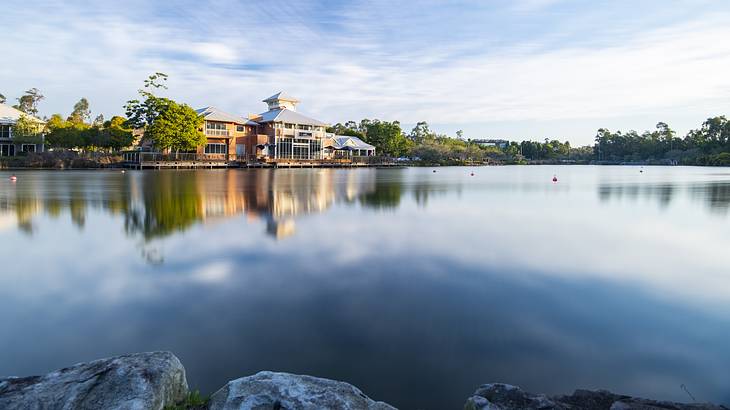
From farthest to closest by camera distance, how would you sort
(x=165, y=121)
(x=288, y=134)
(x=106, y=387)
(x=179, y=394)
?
(x=288, y=134), (x=165, y=121), (x=179, y=394), (x=106, y=387)

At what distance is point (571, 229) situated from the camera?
411 inches

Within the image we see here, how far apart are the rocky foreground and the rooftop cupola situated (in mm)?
54255

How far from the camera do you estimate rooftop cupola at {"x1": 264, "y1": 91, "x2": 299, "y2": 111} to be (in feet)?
180

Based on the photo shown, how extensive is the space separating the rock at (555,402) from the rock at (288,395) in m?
0.59

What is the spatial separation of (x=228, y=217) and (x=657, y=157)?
328 ft

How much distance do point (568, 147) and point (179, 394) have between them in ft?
398

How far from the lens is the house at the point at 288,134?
1921 inches

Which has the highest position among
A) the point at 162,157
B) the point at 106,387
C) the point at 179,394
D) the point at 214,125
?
the point at 214,125

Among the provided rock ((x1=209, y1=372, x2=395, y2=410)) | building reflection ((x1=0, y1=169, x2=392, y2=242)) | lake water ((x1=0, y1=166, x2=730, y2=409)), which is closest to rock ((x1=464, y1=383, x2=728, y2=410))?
lake water ((x1=0, y1=166, x2=730, y2=409))

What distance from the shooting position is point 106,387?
2.46 metres

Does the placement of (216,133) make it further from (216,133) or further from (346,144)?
(346,144)

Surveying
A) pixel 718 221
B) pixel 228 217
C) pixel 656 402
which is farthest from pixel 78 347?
pixel 718 221

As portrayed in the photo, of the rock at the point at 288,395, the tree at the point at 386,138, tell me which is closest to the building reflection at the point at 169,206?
the rock at the point at 288,395

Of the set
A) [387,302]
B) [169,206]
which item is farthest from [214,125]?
[387,302]
